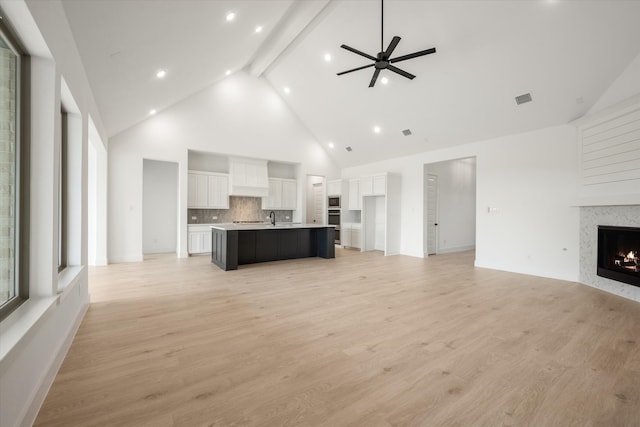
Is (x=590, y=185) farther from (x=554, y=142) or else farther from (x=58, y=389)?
(x=58, y=389)

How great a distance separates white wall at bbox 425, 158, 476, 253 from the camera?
862cm

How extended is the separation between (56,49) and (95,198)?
17.4ft

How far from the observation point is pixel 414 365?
2.21 m

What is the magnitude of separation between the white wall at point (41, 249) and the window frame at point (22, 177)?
3cm

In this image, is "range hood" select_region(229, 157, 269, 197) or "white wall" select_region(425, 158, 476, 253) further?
"white wall" select_region(425, 158, 476, 253)

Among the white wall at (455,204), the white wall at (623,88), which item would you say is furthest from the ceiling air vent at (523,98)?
the white wall at (455,204)

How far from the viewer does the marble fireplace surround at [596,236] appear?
160 inches

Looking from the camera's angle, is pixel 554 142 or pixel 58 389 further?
pixel 554 142

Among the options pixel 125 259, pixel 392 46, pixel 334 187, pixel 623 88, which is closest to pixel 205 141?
pixel 125 259

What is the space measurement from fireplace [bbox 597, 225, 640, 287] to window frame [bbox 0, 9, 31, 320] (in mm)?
6677

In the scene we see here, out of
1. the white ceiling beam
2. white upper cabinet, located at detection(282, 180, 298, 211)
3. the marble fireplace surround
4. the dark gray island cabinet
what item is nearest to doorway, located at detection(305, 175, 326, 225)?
white upper cabinet, located at detection(282, 180, 298, 211)

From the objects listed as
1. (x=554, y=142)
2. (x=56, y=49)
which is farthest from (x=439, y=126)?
(x=56, y=49)

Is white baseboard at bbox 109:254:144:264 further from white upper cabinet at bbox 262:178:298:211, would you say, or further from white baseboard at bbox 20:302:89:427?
white baseboard at bbox 20:302:89:427

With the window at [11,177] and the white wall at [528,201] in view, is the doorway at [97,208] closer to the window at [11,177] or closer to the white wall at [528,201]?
the window at [11,177]
